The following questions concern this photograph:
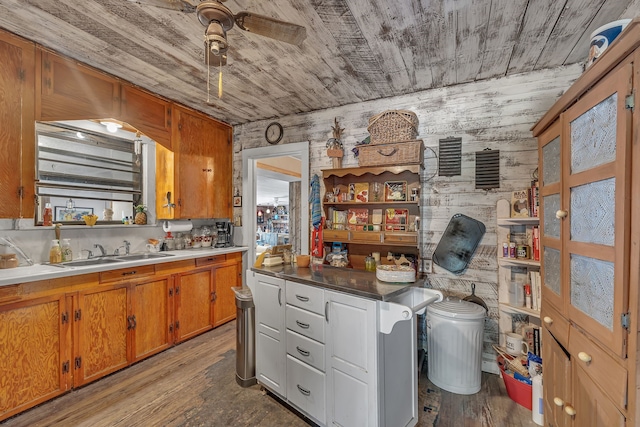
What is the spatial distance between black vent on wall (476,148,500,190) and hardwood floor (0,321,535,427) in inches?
65.1

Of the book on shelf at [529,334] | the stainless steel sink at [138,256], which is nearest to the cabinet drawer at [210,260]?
the stainless steel sink at [138,256]

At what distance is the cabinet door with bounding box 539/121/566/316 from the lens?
4.71 ft

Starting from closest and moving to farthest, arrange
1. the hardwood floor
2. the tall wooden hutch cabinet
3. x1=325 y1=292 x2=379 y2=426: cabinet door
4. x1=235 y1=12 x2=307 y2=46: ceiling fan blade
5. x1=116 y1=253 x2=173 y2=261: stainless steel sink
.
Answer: the tall wooden hutch cabinet
x1=235 y1=12 x2=307 y2=46: ceiling fan blade
x1=325 y1=292 x2=379 y2=426: cabinet door
the hardwood floor
x1=116 y1=253 x2=173 y2=261: stainless steel sink

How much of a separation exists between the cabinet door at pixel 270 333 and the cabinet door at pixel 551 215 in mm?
1600

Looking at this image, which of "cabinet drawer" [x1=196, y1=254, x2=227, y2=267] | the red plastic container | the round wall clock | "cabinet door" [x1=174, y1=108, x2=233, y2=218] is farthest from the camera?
the round wall clock

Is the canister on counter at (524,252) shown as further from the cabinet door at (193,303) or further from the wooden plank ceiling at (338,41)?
the cabinet door at (193,303)

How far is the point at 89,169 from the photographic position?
9.52 ft

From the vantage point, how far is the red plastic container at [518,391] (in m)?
2.04

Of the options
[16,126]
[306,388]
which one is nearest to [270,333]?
[306,388]

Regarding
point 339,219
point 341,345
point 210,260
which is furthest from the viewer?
point 210,260

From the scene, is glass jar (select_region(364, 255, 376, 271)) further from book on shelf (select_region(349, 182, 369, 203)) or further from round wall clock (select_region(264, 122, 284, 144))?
round wall clock (select_region(264, 122, 284, 144))

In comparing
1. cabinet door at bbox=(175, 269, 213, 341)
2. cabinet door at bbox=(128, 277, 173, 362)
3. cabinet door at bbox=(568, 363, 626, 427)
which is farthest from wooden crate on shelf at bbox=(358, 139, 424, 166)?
cabinet door at bbox=(128, 277, 173, 362)

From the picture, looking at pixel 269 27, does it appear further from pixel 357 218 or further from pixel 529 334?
pixel 529 334

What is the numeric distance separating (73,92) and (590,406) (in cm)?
379
